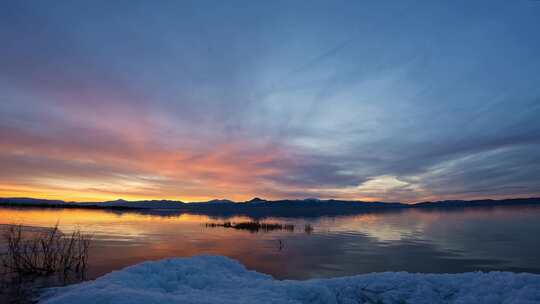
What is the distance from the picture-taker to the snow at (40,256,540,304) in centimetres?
632

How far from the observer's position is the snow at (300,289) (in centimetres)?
632

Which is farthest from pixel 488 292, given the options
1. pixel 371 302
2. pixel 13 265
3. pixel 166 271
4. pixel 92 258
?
pixel 92 258

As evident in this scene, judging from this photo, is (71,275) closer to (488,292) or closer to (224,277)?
(224,277)

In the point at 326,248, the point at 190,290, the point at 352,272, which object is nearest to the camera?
the point at 190,290

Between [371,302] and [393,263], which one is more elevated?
[371,302]

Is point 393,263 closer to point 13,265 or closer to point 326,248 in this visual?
point 326,248

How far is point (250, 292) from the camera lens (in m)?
7.53

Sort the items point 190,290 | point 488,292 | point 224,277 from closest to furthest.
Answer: point 488,292, point 190,290, point 224,277

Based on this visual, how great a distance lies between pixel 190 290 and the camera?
26.1ft

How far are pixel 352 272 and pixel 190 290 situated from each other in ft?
56.8

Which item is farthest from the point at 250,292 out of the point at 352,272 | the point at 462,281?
the point at 352,272

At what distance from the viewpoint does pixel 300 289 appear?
7629 millimetres

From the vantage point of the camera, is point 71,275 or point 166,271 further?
point 71,275

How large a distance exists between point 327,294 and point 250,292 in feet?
6.28
